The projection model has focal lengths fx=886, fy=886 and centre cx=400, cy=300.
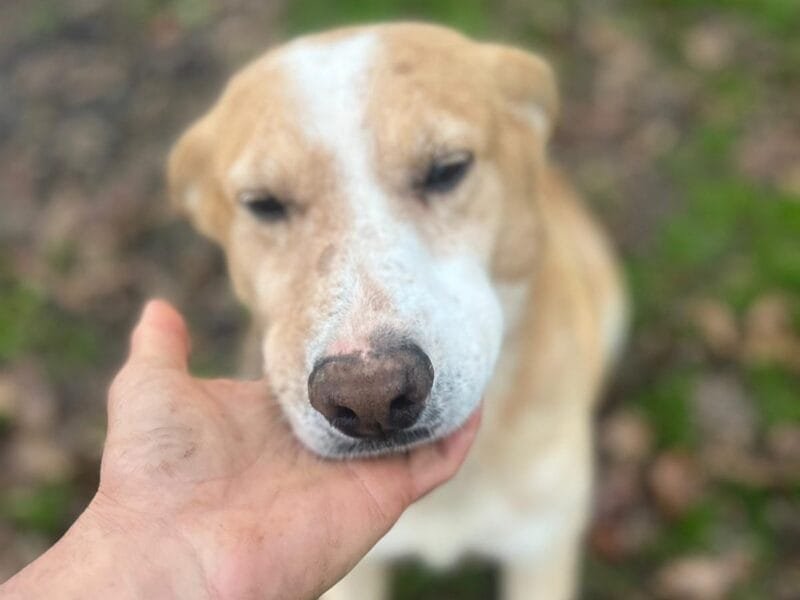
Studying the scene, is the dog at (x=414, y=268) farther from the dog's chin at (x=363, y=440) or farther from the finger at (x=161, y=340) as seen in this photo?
the finger at (x=161, y=340)

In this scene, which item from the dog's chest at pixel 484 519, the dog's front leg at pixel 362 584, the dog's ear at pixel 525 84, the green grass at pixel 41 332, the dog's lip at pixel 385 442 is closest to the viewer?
the dog's lip at pixel 385 442

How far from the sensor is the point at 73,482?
361cm

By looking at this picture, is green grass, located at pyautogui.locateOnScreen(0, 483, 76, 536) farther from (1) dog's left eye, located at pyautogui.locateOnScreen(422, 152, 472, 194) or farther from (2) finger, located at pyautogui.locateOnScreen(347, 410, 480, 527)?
(1) dog's left eye, located at pyautogui.locateOnScreen(422, 152, 472, 194)

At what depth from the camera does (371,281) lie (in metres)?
2.01

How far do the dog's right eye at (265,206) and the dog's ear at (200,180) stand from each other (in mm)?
135

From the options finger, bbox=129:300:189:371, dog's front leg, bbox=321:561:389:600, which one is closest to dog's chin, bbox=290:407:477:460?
finger, bbox=129:300:189:371

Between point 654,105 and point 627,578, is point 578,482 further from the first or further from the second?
point 654,105

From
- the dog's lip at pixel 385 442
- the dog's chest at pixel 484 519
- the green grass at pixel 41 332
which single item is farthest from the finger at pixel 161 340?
the green grass at pixel 41 332

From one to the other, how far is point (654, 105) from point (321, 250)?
3.01 metres

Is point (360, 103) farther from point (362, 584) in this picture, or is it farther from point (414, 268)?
point (362, 584)

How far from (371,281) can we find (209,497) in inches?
23.8

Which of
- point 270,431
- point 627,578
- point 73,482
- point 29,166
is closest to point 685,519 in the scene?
point 627,578

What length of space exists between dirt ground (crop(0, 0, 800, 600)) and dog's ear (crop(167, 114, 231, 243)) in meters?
1.35

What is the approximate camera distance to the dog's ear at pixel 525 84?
2.56m
